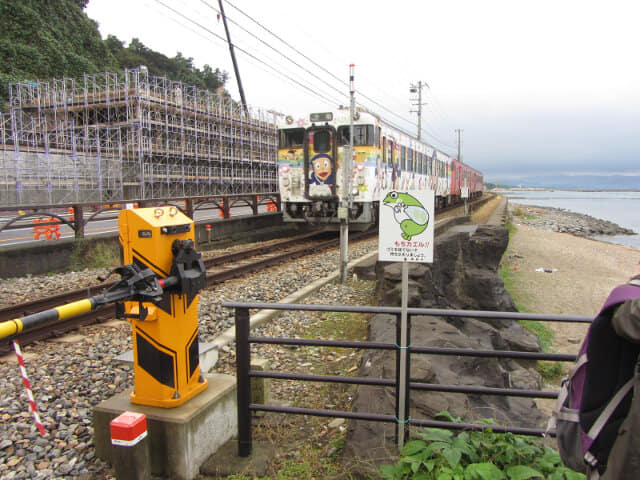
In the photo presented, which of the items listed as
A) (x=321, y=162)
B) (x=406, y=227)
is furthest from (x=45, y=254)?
(x=406, y=227)

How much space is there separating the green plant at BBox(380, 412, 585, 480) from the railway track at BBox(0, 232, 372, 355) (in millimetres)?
4525

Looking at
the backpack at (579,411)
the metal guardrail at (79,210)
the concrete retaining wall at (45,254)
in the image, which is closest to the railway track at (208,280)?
the metal guardrail at (79,210)

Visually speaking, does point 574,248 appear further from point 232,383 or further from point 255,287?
point 232,383

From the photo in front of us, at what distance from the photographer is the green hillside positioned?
40.4 metres

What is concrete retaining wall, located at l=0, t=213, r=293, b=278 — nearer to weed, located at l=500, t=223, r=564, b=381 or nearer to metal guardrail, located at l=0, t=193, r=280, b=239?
metal guardrail, located at l=0, t=193, r=280, b=239

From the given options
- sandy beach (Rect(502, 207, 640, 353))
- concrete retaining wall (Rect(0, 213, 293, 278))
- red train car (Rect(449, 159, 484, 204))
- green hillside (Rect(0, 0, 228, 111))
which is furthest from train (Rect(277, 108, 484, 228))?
green hillside (Rect(0, 0, 228, 111))

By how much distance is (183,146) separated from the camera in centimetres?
3659

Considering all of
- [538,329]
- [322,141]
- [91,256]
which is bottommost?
[538,329]

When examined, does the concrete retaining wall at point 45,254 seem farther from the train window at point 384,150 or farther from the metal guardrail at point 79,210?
the train window at point 384,150

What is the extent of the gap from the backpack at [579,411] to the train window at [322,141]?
12.0m

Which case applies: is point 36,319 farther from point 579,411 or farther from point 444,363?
point 444,363

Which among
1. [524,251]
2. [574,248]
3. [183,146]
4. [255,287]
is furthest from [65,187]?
[574,248]

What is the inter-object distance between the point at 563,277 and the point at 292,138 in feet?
37.1

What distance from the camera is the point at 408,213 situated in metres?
3.19
